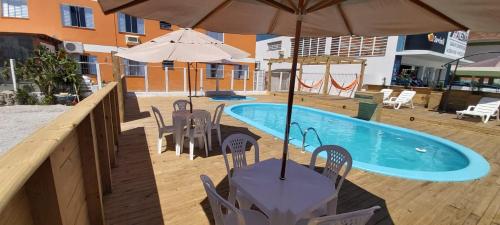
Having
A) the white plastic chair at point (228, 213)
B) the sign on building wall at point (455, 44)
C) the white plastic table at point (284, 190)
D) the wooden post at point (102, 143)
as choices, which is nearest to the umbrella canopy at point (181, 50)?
the wooden post at point (102, 143)

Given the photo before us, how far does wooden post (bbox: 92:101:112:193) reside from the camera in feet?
8.92

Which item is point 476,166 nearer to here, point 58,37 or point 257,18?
point 257,18

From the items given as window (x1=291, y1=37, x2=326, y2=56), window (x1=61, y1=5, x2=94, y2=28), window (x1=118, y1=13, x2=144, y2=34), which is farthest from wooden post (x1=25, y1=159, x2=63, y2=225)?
window (x1=291, y1=37, x2=326, y2=56)

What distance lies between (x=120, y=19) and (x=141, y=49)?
14.0 m

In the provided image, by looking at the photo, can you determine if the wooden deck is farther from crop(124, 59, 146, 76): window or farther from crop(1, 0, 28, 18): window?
crop(1, 0, 28, 18): window

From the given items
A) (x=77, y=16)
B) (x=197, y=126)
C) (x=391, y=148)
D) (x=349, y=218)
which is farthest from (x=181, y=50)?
(x=77, y=16)

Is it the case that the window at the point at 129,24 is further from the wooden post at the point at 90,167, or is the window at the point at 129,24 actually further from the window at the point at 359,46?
the wooden post at the point at 90,167

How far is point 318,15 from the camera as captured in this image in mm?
2965

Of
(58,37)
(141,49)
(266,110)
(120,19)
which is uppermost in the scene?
(120,19)

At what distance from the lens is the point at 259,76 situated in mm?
17625

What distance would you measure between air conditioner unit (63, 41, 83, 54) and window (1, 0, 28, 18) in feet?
10.4

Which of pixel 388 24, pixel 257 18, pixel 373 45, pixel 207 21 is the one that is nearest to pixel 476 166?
pixel 388 24

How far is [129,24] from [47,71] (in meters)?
7.91

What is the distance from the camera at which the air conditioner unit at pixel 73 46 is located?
13.8 meters
